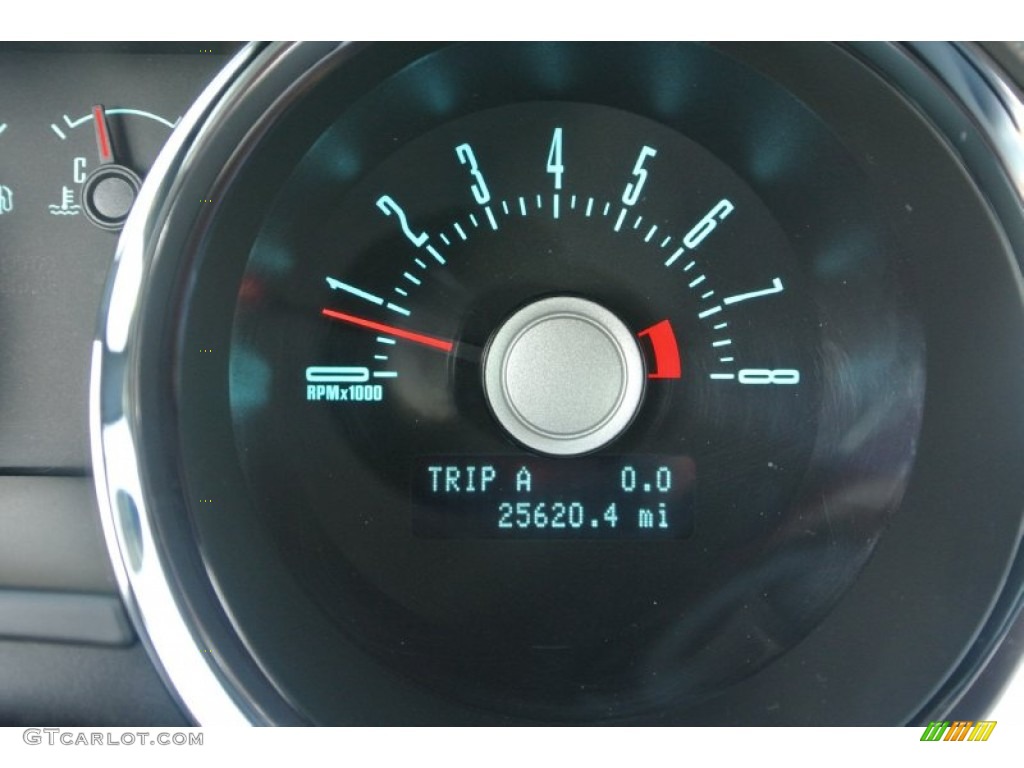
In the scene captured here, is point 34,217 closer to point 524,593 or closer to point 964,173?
point 524,593

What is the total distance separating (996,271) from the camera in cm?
149

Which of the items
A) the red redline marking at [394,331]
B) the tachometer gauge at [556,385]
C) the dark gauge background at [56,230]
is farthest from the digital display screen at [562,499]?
the dark gauge background at [56,230]

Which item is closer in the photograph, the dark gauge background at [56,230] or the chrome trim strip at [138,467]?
the chrome trim strip at [138,467]

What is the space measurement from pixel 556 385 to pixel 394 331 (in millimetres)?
214

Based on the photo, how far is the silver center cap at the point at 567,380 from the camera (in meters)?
1.55

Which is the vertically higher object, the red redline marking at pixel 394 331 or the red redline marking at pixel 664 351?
the red redline marking at pixel 664 351

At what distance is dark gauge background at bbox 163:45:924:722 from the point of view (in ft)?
5.08

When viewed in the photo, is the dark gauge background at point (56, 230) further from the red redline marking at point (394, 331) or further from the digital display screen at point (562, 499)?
the digital display screen at point (562, 499)

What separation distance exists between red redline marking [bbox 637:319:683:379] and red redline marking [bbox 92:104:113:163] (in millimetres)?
664
